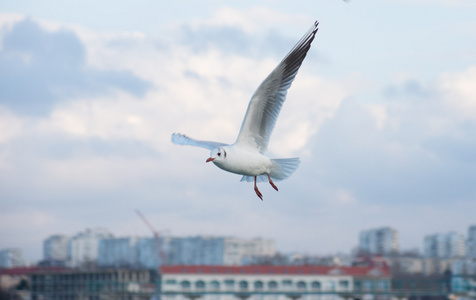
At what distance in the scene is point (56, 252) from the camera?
18150 centimetres

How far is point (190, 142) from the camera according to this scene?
1248 cm

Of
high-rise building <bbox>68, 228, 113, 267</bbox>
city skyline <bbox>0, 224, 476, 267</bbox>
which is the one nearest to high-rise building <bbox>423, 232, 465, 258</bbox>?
city skyline <bbox>0, 224, 476, 267</bbox>

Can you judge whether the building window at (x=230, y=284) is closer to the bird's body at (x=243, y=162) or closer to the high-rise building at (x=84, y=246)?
the bird's body at (x=243, y=162)

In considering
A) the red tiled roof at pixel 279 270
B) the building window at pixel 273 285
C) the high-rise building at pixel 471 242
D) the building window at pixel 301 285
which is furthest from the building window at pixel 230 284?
the high-rise building at pixel 471 242

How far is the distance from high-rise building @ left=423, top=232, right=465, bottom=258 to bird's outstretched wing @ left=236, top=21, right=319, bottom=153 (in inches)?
6537

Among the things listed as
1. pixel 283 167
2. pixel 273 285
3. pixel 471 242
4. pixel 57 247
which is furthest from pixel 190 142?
pixel 57 247

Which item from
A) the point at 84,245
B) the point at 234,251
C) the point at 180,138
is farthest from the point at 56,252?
the point at 180,138

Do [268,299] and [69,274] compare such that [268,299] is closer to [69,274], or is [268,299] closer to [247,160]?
[69,274]

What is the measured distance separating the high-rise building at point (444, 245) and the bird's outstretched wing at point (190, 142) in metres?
165

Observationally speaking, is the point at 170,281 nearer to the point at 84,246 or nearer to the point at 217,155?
the point at 217,155

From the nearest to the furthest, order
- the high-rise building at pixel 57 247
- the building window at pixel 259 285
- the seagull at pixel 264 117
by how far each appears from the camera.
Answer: the seagull at pixel 264 117 < the building window at pixel 259 285 < the high-rise building at pixel 57 247

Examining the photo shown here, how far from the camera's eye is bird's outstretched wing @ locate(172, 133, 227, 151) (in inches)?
467

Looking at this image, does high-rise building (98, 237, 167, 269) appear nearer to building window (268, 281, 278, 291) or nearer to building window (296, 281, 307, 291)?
building window (268, 281, 278, 291)

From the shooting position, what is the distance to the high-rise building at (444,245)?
567 feet
